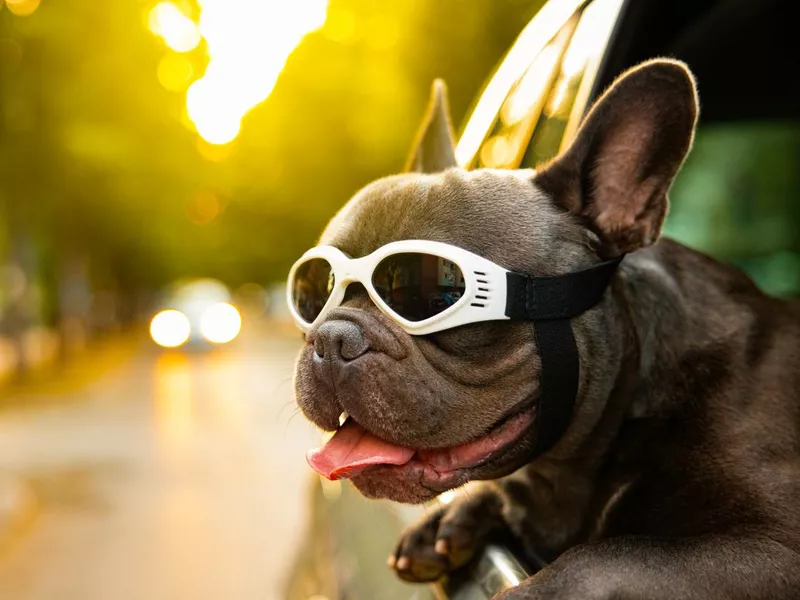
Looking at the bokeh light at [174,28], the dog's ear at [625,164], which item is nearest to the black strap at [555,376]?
the dog's ear at [625,164]

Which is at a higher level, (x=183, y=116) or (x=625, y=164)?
(x=625, y=164)

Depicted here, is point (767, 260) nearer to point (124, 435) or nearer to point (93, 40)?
point (124, 435)

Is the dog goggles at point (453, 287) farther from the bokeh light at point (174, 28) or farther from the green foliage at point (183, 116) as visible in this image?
the bokeh light at point (174, 28)

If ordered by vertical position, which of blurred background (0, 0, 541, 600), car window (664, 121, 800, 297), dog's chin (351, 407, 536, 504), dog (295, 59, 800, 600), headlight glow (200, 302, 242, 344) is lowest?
headlight glow (200, 302, 242, 344)

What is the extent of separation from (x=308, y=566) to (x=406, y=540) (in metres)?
1.52

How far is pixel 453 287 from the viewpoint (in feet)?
6.30

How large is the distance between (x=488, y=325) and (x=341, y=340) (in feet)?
1.00

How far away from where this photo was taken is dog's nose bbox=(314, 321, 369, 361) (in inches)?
76.6

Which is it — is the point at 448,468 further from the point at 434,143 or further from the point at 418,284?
the point at 434,143

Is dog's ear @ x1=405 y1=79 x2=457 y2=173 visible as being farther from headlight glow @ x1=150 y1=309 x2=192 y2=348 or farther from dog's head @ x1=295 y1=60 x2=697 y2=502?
headlight glow @ x1=150 y1=309 x2=192 y2=348

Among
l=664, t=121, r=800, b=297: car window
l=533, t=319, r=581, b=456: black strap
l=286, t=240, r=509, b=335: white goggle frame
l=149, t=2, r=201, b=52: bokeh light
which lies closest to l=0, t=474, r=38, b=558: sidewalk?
l=664, t=121, r=800, b=297: car window

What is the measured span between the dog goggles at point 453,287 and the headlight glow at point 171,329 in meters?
25.4

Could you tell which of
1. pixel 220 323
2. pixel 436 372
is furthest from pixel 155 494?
pixel 220 323

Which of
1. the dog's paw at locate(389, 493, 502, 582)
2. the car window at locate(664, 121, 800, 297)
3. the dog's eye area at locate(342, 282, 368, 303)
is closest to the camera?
the dog's eye area at locate(342, 282, 368, 303)
